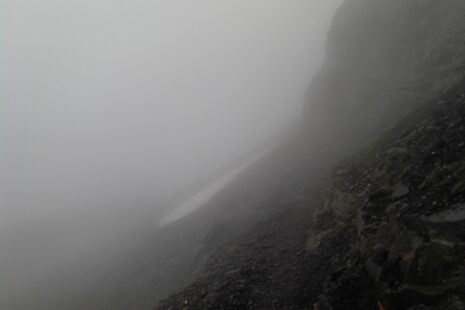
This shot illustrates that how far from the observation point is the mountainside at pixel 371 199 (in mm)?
15555

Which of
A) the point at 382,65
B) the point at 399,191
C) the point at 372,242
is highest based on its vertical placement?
the point at 382,65

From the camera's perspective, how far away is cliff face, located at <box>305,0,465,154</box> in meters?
31.7

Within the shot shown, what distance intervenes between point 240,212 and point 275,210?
959cm

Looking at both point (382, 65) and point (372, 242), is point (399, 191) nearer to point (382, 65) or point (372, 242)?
point (372, 242)

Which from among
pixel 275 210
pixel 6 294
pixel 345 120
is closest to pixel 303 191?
pixel 275 210

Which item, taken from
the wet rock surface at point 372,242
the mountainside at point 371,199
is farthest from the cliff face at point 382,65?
the wet rock surface at point 372,242

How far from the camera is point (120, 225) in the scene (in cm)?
9488

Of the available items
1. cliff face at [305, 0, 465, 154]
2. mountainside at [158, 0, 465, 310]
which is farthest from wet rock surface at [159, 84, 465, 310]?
cliff face at [305, 0, 465, 154]

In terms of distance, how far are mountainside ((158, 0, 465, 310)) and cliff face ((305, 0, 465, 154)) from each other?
0.51 feet

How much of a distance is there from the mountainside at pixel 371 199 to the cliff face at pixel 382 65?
156mm

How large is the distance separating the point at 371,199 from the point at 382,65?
26.0m

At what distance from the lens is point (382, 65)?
43125 millimetres

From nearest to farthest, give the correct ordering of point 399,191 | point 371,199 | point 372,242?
point 372,242
point 399,191
point 371,199

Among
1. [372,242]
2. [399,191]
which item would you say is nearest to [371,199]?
[399,191]
